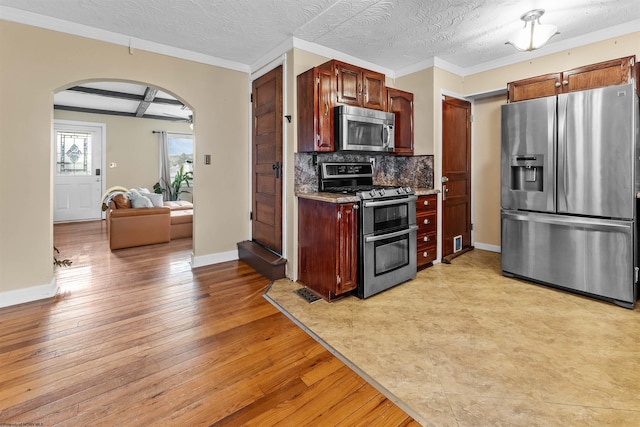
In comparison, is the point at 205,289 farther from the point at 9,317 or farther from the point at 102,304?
the point at 9,317

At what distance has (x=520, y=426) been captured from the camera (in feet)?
4.66

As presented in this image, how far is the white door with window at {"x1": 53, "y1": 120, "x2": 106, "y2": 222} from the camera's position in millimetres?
7104

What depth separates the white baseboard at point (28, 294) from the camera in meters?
2.74

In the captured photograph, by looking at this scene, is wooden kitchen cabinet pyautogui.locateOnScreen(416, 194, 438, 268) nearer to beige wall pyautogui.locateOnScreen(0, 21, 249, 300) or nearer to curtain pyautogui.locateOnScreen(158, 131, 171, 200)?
beige wall pyautogui.locateOnScreen(0, 21, 249, 300)

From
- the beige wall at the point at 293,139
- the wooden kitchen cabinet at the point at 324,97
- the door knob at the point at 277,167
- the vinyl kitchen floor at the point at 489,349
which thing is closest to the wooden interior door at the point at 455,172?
the vinyl kitchen floor at the point at 489,349

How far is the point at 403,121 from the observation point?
13.0 ft

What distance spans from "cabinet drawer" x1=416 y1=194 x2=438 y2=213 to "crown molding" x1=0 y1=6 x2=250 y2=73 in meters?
2.86

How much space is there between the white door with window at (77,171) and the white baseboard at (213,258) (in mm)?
5419

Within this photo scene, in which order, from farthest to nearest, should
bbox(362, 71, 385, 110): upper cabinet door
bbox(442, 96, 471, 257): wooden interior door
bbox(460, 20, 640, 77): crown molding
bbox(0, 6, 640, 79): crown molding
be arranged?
bbox(442, 96, 471, 257): wooden interior door → bbox(362, 71, 385, 110): upper cabinet door → bbox(460, 20, 640, 77): crown molding → bbox(0, 6, 640, 79): crown molding

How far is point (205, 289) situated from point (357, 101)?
252 centimetres

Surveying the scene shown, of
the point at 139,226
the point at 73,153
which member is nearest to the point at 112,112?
the point at 73,153

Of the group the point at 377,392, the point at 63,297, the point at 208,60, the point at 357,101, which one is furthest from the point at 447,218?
the point at 63,297

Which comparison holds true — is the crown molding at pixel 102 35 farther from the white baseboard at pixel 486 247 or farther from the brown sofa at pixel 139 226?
the white baseboard at pixel 486 247

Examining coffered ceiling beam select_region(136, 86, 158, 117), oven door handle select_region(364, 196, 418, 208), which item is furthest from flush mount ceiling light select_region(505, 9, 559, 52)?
coffered ceiling beam select_region(136, 86, 158, 117)
